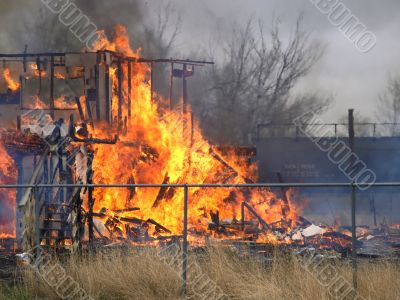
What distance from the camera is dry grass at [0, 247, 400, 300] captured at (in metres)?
7.74

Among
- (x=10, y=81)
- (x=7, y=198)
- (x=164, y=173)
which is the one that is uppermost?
(x=10, y=81)

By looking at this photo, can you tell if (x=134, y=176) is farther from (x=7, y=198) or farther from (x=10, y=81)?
(x=10, y=81)

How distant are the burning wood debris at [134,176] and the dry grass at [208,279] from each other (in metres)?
3.47

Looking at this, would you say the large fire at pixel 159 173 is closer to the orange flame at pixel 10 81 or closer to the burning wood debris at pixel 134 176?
the burning wood debris at pixel 134 176

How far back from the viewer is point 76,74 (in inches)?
803

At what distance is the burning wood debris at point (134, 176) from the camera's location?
13664mm

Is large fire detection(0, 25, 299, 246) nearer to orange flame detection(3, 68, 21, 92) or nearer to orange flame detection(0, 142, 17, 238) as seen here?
orange flame detection(0, 142, 17, 238)

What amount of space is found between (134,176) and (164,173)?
3.74ft

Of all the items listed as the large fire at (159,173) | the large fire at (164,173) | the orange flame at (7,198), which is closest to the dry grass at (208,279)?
the large fire at (159,173)

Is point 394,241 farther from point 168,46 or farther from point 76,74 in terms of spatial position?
point 168,46

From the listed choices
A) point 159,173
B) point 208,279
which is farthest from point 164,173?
point 208,279

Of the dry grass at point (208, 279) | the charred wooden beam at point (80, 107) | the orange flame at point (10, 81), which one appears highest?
the orange flame at point (10, 81)

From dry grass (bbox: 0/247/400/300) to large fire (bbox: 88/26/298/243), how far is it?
7.21 metres

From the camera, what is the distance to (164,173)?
62.2 ft
